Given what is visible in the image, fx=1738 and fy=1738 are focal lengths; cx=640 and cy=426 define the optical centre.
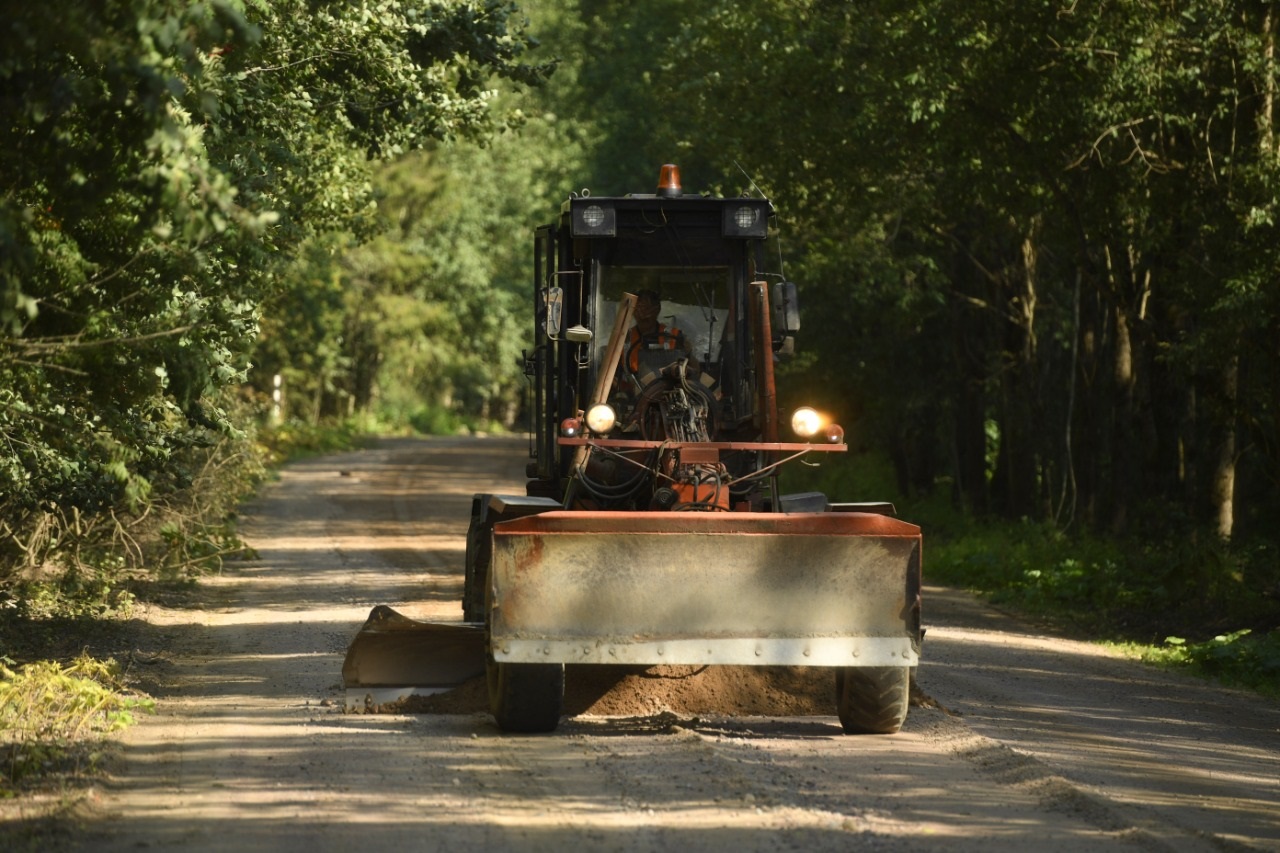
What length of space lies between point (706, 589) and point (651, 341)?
221 cm

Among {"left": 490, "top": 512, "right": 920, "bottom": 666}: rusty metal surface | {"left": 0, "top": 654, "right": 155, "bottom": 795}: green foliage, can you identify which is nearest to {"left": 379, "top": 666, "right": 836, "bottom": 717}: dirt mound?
{"left": 490, "top": 512, "right": 920, "bottom": 666}: rusty metal surface

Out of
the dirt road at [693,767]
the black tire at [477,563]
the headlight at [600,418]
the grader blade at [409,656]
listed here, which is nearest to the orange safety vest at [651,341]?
the headlight at [600,418]

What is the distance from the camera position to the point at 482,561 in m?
12.1

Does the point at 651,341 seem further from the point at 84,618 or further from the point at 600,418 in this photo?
the point at 84,618

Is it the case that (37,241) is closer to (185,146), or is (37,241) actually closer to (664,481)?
(185,146)

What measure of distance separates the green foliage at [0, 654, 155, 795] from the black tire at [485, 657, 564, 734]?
7.41 ft

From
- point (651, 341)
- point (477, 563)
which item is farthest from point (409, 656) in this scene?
point (651, 341)

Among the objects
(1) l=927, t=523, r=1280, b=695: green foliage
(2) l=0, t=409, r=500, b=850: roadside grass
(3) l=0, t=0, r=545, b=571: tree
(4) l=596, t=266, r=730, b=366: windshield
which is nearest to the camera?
(3) l=0, t=0, r=545, b=571: tree

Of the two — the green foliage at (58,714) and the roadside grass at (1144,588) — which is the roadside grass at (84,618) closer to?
the green foliage at (58,714)

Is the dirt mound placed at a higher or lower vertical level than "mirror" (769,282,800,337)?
lower

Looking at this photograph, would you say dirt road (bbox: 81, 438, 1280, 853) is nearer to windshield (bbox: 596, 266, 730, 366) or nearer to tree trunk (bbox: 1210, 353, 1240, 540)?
windshield (bbox: 596, 266, 730, 366)

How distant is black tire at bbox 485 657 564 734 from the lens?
10047 mm

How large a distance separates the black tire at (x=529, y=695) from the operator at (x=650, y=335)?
7.69 feet

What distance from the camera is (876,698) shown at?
10.3 m
